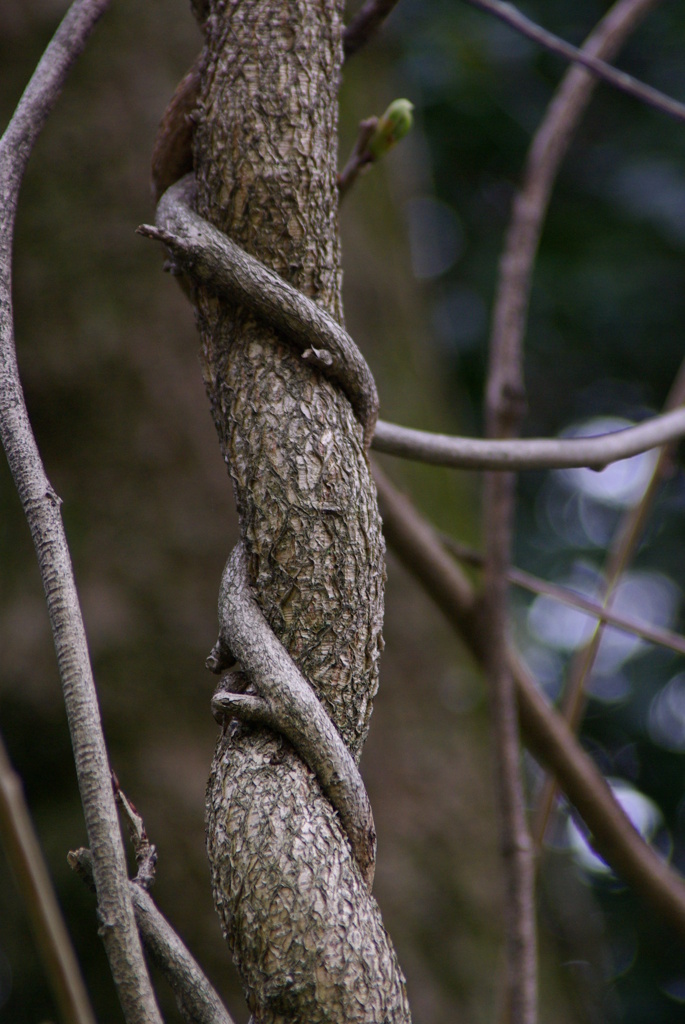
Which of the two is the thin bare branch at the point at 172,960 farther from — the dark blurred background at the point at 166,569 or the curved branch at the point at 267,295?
the dark blurred background at the point at 166,569

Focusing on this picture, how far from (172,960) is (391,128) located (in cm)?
55

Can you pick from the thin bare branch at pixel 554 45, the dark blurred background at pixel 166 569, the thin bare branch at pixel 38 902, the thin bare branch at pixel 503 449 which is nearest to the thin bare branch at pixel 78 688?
the thin bare branch at pixel 38 902

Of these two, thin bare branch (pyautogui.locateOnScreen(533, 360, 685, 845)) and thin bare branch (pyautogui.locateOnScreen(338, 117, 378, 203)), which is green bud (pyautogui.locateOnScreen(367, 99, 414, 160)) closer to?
thin bare branch (pyautogui.locateOnScreen(338, 117, 378, 203))

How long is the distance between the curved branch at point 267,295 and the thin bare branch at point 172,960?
0.80ft

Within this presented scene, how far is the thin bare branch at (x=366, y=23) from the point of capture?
0.63 metres

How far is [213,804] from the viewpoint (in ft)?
1.22

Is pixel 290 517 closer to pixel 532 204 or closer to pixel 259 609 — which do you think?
pixel 259 609

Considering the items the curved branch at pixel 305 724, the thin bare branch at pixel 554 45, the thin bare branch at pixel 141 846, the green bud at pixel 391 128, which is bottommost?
the thin bare branch at pixel 141 846

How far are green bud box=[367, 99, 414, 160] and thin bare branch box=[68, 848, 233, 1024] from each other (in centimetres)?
52

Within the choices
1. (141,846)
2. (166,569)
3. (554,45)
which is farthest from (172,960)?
(166,569)

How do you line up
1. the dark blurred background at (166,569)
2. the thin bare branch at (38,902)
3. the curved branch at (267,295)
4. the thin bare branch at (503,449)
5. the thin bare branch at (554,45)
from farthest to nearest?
the dark blurred background at (166,569) < the thin bare branch at (554,45) < the thin bare branch at (503,449) < the curved branch at (267,295) < the thin bare branch at (38,902)

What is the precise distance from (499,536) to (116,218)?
1098 mm

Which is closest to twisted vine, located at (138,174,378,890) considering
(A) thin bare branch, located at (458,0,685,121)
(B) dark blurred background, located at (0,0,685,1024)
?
(A) thin bare branch, located at (458,0,685,121)

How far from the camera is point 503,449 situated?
0.56 metres
